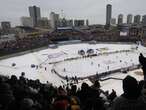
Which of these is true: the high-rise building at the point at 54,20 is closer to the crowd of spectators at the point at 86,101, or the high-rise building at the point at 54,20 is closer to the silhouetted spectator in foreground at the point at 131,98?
the crowd of spectators at the point at 86,101

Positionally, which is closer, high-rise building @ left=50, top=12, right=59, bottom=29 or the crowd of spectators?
the crowd of spectators

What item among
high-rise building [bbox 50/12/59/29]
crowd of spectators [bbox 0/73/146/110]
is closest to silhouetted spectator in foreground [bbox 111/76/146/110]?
crowd of spectators [bbox 0/73/146/110]

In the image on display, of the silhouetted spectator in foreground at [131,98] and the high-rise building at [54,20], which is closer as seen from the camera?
the silhouetted spectator in foreground at [131,98]

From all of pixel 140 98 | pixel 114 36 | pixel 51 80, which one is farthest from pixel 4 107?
pixel 114 36

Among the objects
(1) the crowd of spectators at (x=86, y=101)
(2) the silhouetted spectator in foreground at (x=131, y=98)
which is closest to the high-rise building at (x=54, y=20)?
(1) the crowd of spectators at (x=86, y=101)

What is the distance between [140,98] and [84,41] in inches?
1898

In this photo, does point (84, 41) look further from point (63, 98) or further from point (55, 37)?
point (63, 98)

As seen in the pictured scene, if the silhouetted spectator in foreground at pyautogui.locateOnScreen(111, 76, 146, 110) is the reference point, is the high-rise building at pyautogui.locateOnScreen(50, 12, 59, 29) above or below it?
above

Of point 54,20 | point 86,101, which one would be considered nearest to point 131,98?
point 86,101

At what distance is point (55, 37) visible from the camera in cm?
5075

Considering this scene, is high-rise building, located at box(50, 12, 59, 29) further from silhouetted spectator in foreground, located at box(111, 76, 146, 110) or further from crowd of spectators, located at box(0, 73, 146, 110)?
silhouetted spectator in foreground, located at box(111, 76, 146, 110)

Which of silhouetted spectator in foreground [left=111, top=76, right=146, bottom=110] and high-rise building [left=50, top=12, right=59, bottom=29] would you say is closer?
silhouetted spectator in foreground [left=111, top=76, right=146, bottom=110]

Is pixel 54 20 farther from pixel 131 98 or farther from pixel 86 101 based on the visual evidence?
pixel 131 98

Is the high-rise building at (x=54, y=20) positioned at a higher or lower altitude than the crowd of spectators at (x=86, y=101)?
higher
